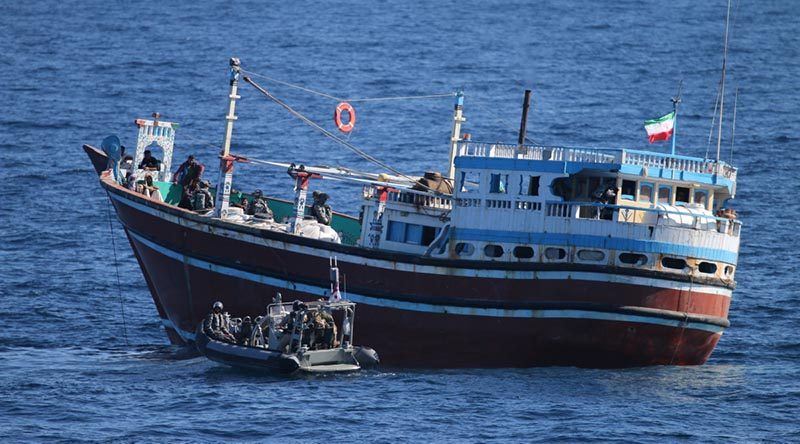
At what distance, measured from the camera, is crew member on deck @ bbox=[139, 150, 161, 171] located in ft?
193

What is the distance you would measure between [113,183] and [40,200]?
19.4 meters

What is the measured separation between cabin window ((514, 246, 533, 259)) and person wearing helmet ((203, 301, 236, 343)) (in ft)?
29.9

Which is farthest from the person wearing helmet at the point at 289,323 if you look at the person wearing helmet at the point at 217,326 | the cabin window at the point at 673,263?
the cabin window at the point at 673,263

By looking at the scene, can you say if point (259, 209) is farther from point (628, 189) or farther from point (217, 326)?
point (628, 189)

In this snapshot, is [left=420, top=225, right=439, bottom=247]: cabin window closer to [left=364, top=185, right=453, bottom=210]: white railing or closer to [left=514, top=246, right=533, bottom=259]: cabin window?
[left=364, top=185, right=453, bottom=210]: white railing

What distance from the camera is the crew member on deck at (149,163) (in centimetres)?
5872

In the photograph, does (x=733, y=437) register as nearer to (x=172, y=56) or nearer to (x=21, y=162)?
(x=21, y=162)

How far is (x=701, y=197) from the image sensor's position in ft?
170

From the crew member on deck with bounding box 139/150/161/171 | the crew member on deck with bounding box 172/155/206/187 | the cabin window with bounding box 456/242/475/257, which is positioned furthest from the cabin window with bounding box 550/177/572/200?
the crew member on deck with bounding box 139/150/161/171

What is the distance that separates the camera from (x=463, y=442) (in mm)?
41750

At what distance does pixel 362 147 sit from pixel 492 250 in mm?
37329

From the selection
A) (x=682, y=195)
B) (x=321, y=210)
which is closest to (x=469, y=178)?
(x=321, y=210)

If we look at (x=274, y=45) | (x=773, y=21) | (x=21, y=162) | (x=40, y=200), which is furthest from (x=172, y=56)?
(x=773, y=21)

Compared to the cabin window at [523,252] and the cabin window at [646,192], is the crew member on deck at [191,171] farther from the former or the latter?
the cabin window at [646,192]
